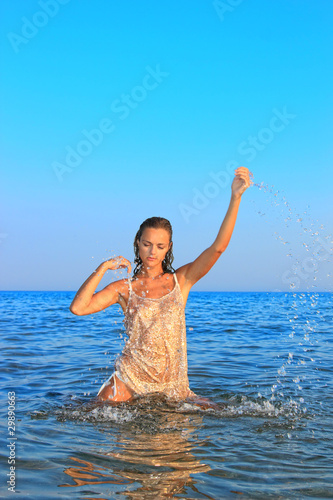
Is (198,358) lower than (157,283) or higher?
lower

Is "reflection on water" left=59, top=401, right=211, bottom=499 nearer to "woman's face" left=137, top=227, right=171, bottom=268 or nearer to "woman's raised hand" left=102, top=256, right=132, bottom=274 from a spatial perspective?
"woman's raised hand" left=102, top=256, right=132, bottom=274

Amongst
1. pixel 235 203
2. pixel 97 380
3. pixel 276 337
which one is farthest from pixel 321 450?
pixel 276 337

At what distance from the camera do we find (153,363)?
5371 mm

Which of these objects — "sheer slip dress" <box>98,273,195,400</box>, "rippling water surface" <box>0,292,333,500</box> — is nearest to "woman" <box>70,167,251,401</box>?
"sheer slip dress" <box>98,273,195,400</box>

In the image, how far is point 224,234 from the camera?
5004 mm

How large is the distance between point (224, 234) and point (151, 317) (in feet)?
4.16

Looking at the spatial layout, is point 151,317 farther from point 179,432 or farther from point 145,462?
point 145,462

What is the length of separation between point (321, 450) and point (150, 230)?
276 centimetres

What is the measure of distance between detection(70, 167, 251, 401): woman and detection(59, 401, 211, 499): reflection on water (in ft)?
2.49

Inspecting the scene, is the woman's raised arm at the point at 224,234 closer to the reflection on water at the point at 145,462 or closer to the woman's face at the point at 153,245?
the woman's face at the point at 153,245

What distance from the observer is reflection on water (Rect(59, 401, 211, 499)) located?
10.3 ft

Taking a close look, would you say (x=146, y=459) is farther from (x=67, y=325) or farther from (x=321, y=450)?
(x=67, y=325)

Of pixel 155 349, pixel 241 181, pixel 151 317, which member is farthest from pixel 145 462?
pixel 241 181

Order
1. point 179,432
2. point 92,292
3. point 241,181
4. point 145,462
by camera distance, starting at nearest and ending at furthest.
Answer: point 145,462, point 179,432, point 241,181, point 92,292
